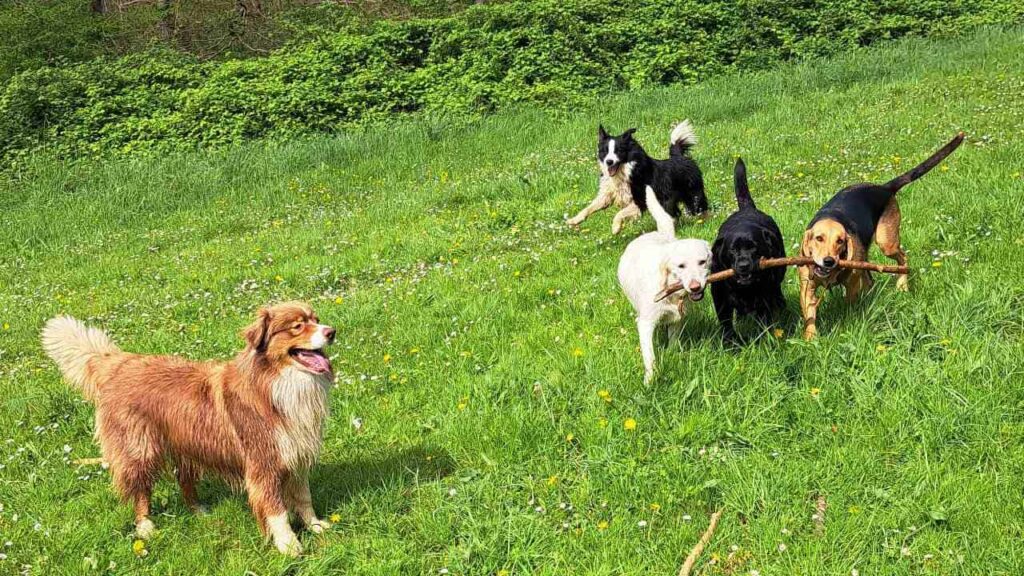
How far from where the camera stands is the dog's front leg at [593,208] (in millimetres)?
8539

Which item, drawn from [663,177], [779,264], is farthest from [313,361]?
[663,177]

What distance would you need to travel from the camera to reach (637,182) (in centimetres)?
830

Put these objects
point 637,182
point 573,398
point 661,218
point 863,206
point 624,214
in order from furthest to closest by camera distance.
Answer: point 637,182
point 624,214
point 661,218
point 863,206
point 573,398

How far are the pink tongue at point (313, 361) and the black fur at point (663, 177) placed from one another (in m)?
5.12

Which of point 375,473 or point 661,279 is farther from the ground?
point 661,279

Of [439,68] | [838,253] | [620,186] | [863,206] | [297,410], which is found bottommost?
[297,410]

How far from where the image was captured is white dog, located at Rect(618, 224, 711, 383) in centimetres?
455

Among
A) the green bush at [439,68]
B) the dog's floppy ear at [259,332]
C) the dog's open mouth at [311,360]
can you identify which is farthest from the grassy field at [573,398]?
the green bush at [439,68]

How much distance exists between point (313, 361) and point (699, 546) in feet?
Result: 6.79

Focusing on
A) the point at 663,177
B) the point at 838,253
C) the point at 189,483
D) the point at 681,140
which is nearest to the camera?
the point at 189,483

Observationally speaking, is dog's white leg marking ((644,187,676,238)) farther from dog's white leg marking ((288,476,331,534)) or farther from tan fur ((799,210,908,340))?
dog's white leg marking ((288,476,331,534))

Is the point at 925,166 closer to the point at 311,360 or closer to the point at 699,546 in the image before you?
the point at 699,546

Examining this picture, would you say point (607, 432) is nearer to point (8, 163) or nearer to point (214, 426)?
point (214, 426)

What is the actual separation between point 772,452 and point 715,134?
8.82m
